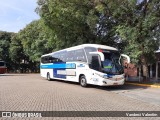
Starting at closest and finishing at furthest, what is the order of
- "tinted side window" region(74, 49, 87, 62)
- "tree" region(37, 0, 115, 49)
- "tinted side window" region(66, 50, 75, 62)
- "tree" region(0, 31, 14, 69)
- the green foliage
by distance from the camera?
1. "tinted side window" region(74, 49, 87, 62)
2. "tinted side window" region(66, 50, 75, 62)
3. "tree" region(37, 0, 115, 49)
4. the green foliage
5. "tree" region(0, 31, 14, 69)

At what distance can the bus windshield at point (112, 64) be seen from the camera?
18438 mm

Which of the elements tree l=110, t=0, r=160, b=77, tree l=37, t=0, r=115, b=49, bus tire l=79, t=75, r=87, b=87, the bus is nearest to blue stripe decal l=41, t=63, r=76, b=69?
the bus

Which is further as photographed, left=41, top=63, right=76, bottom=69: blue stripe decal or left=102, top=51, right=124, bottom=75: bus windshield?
left=41, top=63, right=76, bottom=69: blue stripe decal

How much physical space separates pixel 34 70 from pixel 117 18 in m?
39.7

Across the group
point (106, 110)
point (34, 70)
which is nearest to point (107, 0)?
point (106, 110)

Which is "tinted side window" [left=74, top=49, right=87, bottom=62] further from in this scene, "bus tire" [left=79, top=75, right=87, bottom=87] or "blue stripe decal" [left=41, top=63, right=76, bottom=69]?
"bus tire" [left=79, top=75, right=87, bottom=87]

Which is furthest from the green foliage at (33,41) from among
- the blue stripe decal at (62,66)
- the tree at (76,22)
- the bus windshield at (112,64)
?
the bus windshield at (112,64)

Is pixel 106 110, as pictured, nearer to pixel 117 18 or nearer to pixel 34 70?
pixel 117 18

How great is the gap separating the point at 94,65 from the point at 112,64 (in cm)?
125

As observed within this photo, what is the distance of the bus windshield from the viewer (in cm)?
1844

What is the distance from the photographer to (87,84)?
20.6 m

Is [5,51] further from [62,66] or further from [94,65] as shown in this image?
[94,65]

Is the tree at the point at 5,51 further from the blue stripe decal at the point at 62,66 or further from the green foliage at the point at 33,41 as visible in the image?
the blue stripe decal at the point at 62,66

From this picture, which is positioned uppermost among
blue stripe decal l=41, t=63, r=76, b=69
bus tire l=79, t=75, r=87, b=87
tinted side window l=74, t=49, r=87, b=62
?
tinted side window l=74, t=49, r=87, b=62
